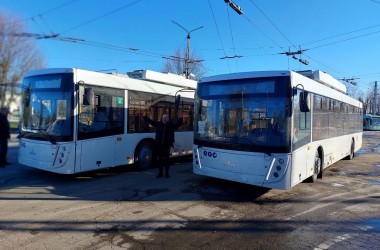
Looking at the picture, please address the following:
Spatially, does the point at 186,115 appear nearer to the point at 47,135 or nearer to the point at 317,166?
the point at 317,166

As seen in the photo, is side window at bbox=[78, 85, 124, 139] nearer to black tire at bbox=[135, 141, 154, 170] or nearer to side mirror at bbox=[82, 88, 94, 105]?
side mirror at bbox=[82, 88, 94, 105]

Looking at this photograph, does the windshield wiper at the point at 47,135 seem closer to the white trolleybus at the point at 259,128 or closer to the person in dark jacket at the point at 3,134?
the person in dark jacket at the point at 3,134

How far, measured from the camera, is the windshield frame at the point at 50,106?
823 centimetres

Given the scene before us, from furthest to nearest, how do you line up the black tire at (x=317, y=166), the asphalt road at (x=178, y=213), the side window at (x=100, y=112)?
the black tire at (x=317, y=166)
the side window at (x=100, y=112)
the asphalt road at (x=178, y=213)

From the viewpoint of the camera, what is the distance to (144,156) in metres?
10.8

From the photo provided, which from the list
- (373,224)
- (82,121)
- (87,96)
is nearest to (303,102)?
(373,224)

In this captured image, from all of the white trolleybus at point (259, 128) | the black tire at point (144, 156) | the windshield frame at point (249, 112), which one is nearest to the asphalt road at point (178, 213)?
the white trolleybus at point (259, 128)

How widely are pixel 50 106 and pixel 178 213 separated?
4.79 metres

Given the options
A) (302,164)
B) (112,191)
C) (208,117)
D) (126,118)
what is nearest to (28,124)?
(126,118)

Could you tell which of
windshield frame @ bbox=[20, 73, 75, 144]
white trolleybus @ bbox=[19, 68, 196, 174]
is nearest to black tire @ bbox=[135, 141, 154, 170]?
white trolleybus @ bbox=[19, 68, 196, 174]

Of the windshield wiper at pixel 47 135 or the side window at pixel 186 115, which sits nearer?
the windshield wiper at pixel 47 135

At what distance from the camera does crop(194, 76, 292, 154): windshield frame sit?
671 centimetres

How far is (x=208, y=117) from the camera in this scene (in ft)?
25.9

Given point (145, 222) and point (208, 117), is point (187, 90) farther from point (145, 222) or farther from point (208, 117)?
point (145, 222)
